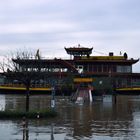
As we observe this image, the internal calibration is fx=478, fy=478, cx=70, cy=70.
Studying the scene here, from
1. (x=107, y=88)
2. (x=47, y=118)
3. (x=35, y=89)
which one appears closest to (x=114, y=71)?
(x=35, y=89)

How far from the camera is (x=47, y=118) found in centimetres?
2691

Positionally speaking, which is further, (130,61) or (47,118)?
(130,61)

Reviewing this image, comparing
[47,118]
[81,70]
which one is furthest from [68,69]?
[47,118]

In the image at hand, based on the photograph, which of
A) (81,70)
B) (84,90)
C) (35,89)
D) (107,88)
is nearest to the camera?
(84,90)

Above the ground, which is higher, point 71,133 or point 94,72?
point 94,72

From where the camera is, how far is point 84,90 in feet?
201

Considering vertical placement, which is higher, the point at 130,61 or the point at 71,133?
the point at 130,61

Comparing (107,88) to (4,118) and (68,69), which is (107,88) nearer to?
(68,69)

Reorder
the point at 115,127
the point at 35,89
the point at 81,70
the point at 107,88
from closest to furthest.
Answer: the point at 115,127, the point at 107,88, the point at 35,89, the point at 81,70

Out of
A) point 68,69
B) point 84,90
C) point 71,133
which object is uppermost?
point 68,69

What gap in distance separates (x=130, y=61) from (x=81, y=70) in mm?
10870

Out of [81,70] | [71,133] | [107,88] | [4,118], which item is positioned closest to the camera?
[71,133]

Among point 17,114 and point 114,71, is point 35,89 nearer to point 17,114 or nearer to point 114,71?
point 114,71

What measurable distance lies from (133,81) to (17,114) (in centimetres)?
8024
